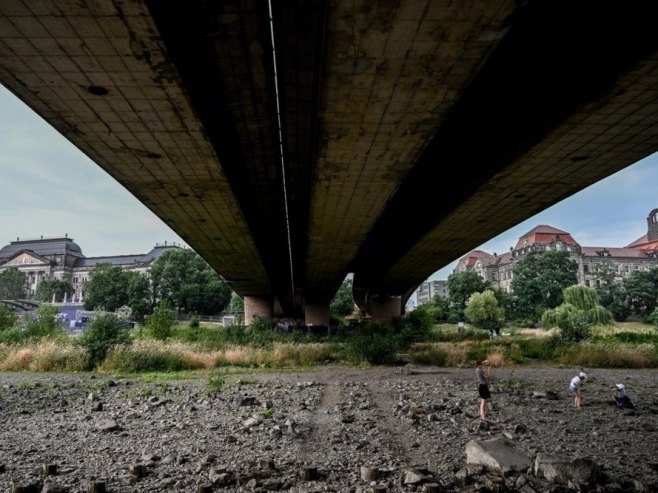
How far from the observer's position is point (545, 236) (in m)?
100

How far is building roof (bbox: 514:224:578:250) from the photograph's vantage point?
99.4 m

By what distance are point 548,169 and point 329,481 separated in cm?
991

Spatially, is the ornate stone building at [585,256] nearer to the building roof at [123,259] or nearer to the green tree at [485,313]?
the green tree at [485,313]

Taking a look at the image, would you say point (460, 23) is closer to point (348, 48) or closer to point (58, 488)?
point (348, 48)

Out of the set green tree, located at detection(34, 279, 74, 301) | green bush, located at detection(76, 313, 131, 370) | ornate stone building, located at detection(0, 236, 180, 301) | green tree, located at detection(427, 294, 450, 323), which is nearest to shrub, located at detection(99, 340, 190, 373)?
green bush, located at detection(76, 313, 131, 370)

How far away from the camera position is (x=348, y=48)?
663 centimetres

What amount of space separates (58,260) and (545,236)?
127253 mm

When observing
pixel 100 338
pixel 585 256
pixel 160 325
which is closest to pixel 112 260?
pixel 160 325

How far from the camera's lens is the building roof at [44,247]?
419ft

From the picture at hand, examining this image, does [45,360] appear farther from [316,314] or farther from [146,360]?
[316,314]

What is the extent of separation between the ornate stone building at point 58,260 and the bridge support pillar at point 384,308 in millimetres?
83961

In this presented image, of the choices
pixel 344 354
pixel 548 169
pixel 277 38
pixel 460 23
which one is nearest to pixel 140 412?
pixel 277 38

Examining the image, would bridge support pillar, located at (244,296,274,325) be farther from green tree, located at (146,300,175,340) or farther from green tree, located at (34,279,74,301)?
green tree, located at (34,279,74,301)

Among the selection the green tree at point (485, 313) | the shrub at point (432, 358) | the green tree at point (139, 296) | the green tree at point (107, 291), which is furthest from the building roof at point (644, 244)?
the green tree at point (107, 291)
